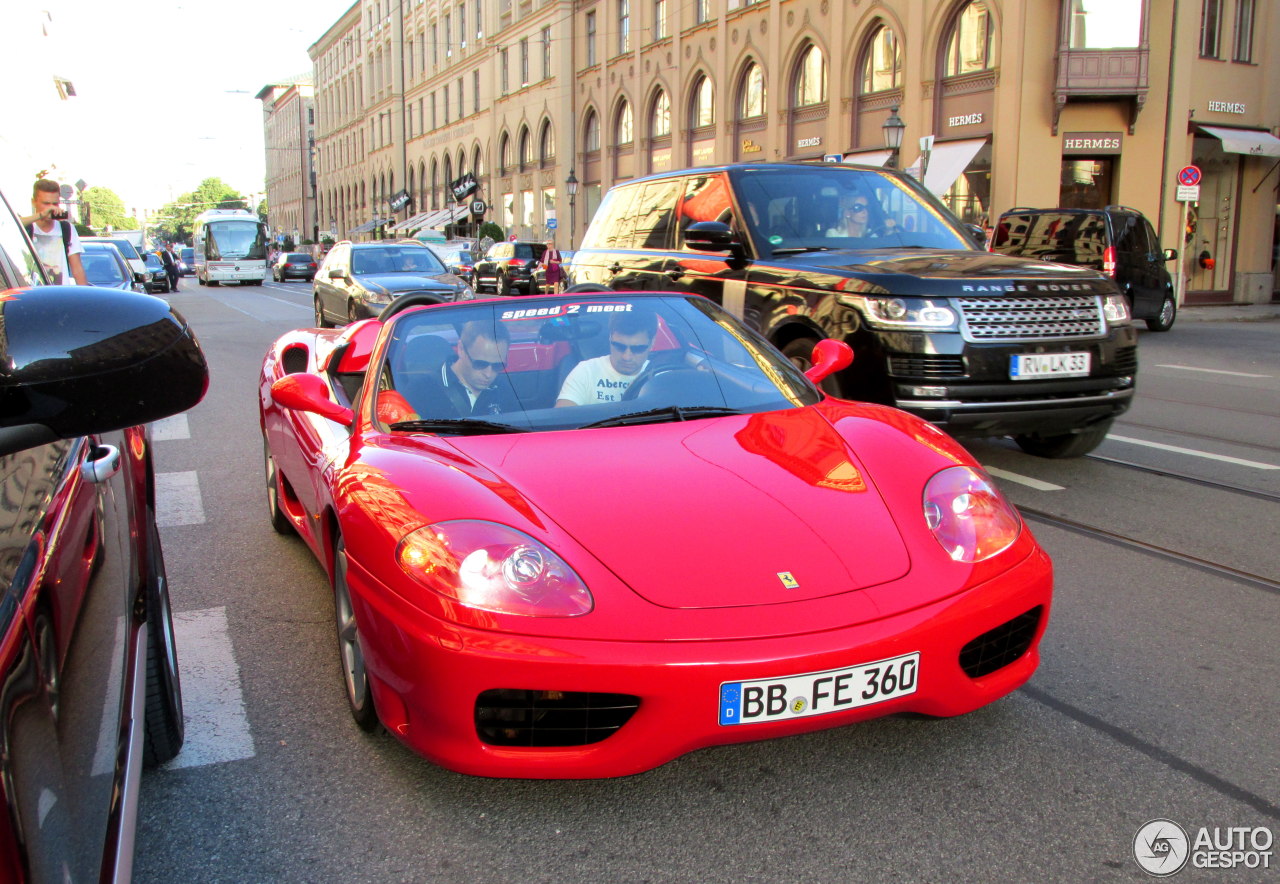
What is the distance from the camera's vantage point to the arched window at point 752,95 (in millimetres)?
A: 34000

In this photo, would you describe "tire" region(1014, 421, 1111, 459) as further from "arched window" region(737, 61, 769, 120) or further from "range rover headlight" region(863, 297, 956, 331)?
"arched window" region(737, 61, 769, 120)

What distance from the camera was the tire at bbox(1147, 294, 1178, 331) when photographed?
60.6ft

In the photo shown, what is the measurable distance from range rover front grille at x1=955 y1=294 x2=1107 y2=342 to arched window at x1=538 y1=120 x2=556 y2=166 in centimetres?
4669

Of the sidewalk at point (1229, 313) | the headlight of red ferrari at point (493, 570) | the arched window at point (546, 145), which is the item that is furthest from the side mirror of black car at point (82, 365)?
the arched window at point (546, 145)

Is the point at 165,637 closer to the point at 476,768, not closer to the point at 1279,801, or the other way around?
the point at 476,768

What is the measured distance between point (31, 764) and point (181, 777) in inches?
72.6

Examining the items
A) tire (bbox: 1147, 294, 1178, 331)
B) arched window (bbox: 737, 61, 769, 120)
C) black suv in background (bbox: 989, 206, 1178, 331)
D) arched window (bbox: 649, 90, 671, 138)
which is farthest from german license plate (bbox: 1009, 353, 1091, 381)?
arched window (bbox: 649, 90, 671, 138)

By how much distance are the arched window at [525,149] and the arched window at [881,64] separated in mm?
26727

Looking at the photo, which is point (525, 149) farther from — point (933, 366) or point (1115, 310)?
point (933, 366)

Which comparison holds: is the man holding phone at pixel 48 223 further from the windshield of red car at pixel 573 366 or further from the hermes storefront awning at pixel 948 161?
the hermes storefront awning at pixel 948 161

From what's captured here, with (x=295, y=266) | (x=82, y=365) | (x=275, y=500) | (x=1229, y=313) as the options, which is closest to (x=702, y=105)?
(x=1229, y=313)

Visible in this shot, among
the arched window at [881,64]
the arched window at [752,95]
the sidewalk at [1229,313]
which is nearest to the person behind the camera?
the sidewalk at [1229,313]

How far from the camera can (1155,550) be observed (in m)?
4.85

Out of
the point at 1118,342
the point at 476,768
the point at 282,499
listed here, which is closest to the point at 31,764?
the point at 476,768
